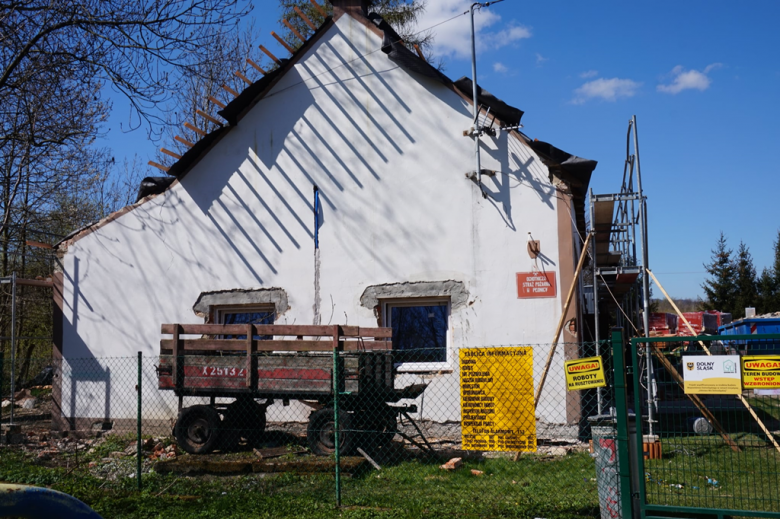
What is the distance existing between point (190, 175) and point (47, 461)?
5.25 m

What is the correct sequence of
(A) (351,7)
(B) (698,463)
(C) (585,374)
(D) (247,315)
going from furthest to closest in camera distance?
(D) (247,315) < (A) (351,7) < (B) (698,463) < (C) (585,374)

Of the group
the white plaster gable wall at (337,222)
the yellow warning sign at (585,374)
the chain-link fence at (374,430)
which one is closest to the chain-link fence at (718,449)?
the yellow warning sign at (585,374)

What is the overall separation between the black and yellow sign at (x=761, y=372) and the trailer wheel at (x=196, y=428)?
6497 millimetres

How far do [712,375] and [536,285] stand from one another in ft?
14.3

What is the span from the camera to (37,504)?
2.03 meters

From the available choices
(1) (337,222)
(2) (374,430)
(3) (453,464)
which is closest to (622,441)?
(3) (453,464)

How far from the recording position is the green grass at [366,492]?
6.00 metres

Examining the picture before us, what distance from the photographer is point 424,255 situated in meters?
10.2

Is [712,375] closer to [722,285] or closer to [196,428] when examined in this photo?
[196,428]

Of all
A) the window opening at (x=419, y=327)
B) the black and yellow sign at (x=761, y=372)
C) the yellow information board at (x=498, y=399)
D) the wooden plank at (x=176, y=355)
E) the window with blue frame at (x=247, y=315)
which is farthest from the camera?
the window with blue frame at (x=247, y=315)

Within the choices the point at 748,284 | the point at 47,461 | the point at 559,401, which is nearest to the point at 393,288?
the point at 559,401

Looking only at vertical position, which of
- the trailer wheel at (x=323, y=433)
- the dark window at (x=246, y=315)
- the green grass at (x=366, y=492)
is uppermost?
the dark window at (x=246, y=315)

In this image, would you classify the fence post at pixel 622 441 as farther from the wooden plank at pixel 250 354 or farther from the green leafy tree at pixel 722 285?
the green leafy tree at pixel 722 285

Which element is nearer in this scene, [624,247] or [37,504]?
[37,504]
